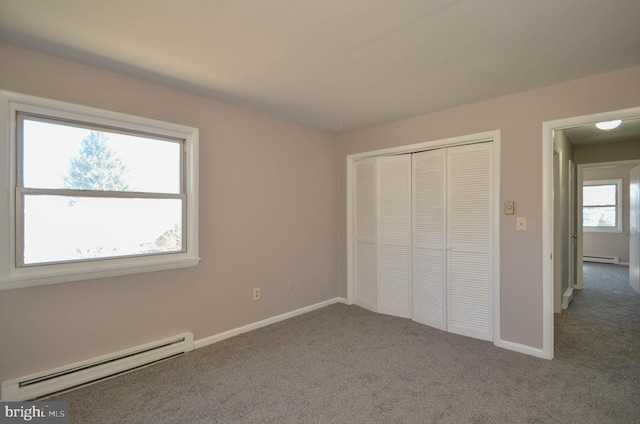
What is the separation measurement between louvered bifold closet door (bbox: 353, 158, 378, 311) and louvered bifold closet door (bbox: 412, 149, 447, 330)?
0.54m

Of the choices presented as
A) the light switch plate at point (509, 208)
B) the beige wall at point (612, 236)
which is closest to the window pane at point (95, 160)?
the light switch plate at point (509, 208)

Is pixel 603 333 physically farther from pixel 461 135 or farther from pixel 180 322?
pixel 180 322

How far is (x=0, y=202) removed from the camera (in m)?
1.98

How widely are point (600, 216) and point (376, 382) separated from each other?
7998 millimetres

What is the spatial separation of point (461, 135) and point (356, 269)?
211 centimetres

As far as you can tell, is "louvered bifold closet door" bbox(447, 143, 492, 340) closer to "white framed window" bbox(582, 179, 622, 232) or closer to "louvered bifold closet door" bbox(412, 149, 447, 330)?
"louvered bifold closet door" bbox(412, 149, 447, 330)

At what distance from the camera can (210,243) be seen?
301cm

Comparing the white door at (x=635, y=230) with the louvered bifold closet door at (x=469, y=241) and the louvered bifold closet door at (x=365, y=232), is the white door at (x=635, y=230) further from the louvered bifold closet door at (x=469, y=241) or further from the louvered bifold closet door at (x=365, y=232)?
the louvered bifold closet door at (x=365, y=232)

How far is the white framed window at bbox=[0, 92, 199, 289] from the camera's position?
2049mm

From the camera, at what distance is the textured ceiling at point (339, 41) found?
164 cm

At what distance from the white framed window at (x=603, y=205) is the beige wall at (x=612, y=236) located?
0.26ft

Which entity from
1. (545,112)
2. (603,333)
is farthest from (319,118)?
(603,333)

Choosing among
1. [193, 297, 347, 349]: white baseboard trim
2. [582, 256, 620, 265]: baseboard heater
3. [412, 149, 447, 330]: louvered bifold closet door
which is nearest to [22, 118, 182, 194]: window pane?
[193, 297, 347, 349]: white baseboard trim

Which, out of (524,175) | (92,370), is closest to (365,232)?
(524,175)
